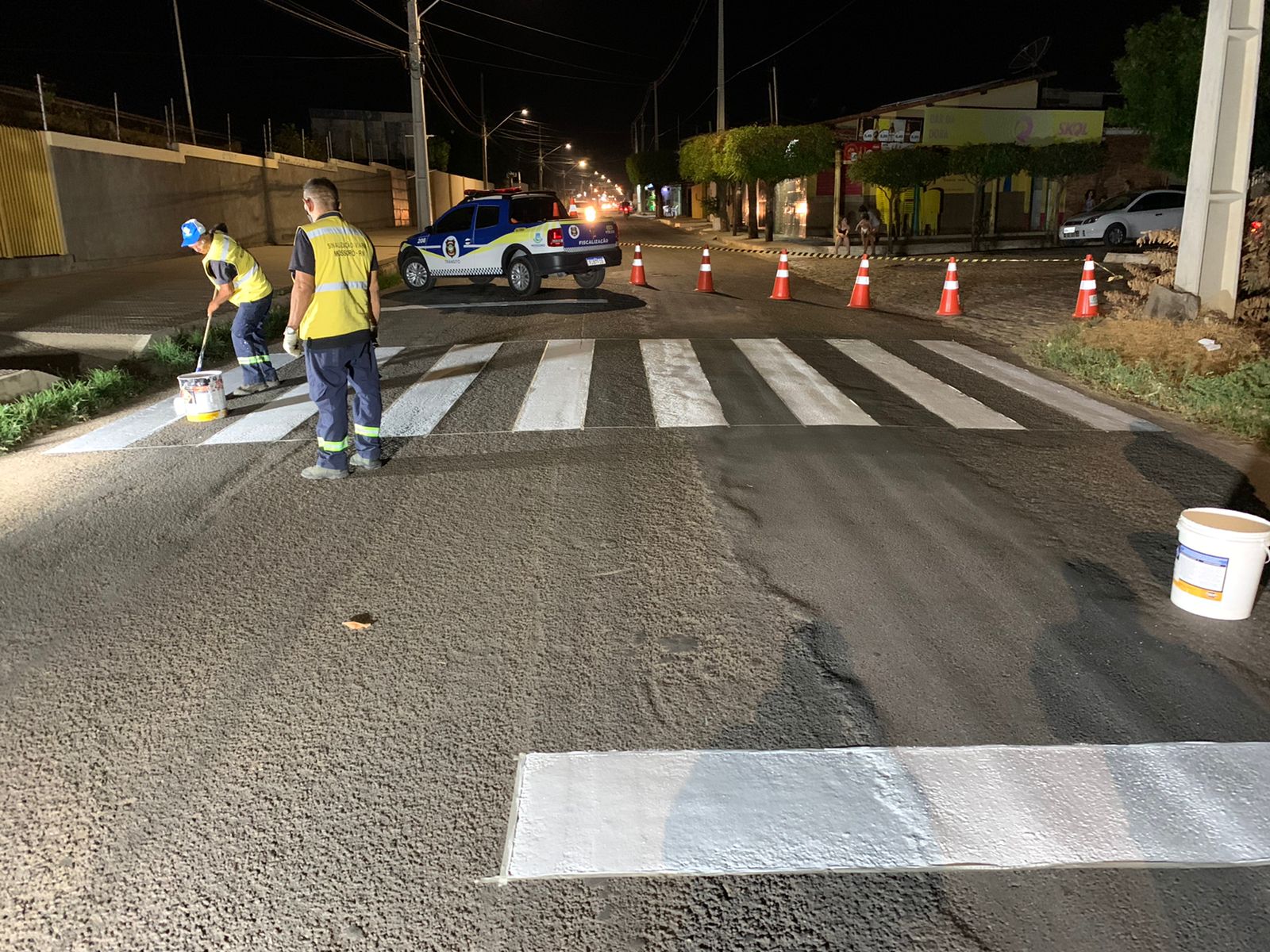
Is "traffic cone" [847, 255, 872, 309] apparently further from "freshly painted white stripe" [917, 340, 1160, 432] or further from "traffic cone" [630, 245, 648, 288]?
"traffic cone" [630, 245, 648, 288]

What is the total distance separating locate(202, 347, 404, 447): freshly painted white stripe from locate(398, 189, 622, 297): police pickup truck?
805 cm

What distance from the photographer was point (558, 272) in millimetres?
16953

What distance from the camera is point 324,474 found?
6.53 metres

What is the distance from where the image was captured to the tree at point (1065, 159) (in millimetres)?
32281

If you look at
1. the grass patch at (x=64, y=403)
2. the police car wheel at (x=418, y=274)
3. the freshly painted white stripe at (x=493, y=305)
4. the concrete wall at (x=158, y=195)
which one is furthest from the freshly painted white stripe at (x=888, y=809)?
the concrete wall at (x=158, y=195)

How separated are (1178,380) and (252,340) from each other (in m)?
9.15

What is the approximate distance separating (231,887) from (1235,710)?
3625 mm

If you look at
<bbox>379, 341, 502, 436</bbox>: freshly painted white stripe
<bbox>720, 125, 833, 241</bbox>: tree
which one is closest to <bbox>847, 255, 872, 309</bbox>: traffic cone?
<bbox>379, 341, 502, 436</bbox>: freshly painted white stripe

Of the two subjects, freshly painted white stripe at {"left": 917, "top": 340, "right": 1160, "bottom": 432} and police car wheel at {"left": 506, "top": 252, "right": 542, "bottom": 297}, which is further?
police car wheel at {"left": 506, "top": 252, "right": 542, "bottom": 297}

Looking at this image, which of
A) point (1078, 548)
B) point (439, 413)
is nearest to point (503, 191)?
point (439, 413)

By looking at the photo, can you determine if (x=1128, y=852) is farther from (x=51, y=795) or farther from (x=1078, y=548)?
(x=51, y=795)

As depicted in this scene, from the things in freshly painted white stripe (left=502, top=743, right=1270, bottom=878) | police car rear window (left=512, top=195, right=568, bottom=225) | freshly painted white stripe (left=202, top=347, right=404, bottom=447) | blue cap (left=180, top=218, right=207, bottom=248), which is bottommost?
freshly painted white stripe (left=502, top=743, right=1270, bottom=878)

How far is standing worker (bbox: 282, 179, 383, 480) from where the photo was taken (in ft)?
20.9

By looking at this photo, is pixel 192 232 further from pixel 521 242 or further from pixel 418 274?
pixel 418 274
